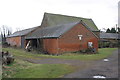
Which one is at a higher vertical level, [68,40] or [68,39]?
[68,39]

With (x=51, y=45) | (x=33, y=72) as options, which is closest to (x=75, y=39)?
(x=51, y=45)

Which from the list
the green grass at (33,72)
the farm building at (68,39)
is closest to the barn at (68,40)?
the farm building at (68,39)

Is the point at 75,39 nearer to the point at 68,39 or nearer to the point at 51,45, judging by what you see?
the point at 68,39

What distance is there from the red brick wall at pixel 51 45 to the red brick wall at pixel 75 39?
2.84 ft

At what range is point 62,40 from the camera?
27.5m

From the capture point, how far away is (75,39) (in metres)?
29.3

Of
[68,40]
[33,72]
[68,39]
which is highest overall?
[68,39]

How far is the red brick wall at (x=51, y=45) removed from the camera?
27562mm

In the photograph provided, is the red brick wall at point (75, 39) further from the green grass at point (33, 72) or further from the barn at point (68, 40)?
the green grass at point (33, 72)

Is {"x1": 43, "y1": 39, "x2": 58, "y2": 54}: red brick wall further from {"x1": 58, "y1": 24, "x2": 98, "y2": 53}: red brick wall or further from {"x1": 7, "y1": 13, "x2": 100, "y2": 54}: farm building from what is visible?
{"x1": 58, "y1": 24, "x2": 98, "y2": 53}: red brick wall

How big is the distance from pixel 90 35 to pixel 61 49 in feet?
25.4

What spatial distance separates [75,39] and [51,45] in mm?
4674

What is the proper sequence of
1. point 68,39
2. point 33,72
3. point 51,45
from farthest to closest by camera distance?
point 51,45 < point 68,39 < point 33,72

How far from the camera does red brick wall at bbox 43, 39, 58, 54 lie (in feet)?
90.4
